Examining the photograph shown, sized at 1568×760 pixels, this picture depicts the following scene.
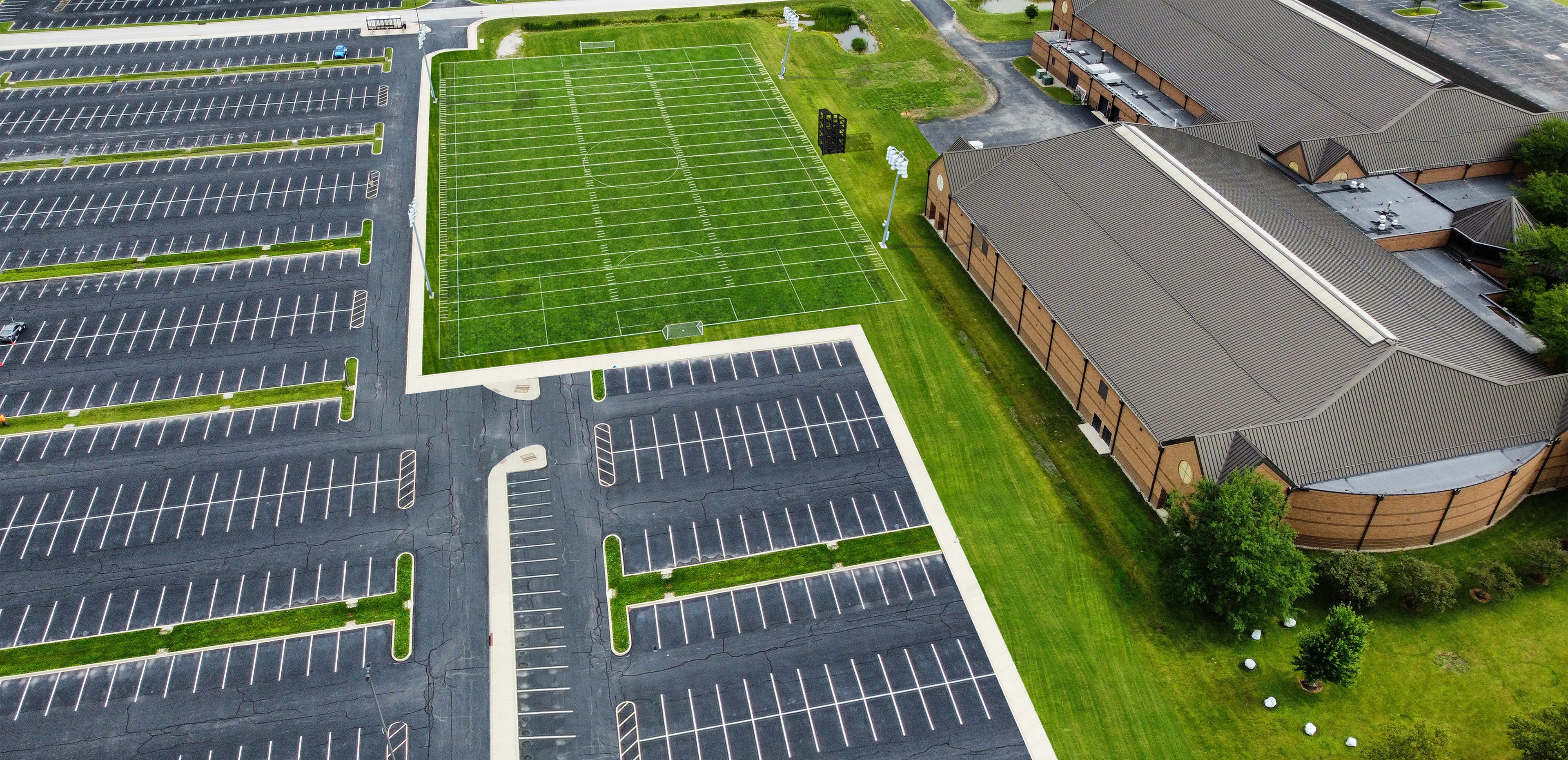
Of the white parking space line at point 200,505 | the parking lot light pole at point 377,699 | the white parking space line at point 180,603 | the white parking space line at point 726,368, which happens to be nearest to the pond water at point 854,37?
the white parking space line at point 726,368

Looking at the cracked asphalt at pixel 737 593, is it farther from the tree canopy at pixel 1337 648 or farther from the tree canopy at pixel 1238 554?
the tree canopy at pixel 1337 648

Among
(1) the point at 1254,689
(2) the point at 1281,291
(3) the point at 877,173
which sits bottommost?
(1) the point at 1254,689

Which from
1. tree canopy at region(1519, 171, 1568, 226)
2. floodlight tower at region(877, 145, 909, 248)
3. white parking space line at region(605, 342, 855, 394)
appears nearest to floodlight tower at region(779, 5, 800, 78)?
floodlight tower at region(877, 145, 909, 248)

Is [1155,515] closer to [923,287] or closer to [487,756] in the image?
[923,287]

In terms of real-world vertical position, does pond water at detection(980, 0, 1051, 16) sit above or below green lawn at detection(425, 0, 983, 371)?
above

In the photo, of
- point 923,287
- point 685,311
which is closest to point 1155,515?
point 923,287

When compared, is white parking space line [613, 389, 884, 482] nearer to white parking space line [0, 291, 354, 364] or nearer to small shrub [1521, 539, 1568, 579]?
white parking space line [0, 291, 354, 364]

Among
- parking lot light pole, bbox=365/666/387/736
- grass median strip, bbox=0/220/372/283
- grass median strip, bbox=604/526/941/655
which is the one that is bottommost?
parking lot light pole, bbox=365/666/387/736
